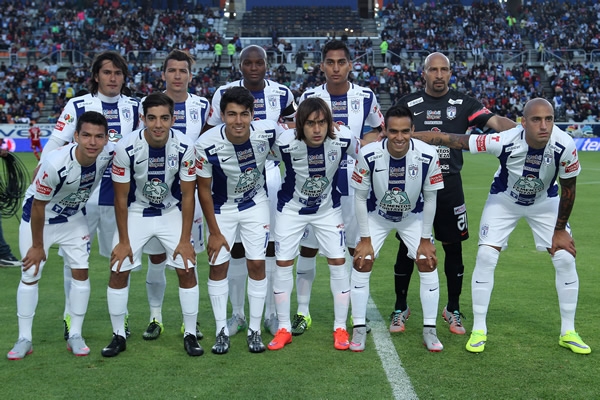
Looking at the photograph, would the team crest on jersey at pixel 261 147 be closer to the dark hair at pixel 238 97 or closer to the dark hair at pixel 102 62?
the dark hair at pixel 238 97

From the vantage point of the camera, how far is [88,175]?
5582 millimetres

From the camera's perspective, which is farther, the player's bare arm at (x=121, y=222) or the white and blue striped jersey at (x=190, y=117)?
the white and blue striped jersey at (x=190, y=117)

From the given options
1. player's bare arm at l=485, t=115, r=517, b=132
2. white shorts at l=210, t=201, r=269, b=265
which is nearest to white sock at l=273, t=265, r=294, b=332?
white shorts at l=210, t=201, r=269, b=265

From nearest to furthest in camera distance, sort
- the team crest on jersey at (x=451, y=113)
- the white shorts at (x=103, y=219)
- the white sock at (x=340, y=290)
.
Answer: the white sock at (x=340, y=290) → the white shorts at (x=103, y=219) → the team crest on jersey at (x=451, y=113)

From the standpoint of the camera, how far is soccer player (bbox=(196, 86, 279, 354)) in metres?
5.68

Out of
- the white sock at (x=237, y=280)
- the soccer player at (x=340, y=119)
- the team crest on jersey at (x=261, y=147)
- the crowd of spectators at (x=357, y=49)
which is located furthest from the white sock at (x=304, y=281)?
the crowd of spectators at (x=357, y=49)

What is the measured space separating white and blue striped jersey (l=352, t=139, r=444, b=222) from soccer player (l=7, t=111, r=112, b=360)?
6.86ft

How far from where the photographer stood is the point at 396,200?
A: 583cm

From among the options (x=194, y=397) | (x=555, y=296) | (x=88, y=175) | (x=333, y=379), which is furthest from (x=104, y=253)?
(x=555, y=296)

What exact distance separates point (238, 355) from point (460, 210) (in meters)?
2.42

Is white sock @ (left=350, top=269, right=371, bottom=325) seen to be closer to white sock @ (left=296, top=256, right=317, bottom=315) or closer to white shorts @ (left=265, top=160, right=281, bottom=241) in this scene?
white sock @ (left=296, top=256, right=317, bottom=315)

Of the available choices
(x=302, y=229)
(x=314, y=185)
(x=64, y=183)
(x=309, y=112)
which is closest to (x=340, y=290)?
(x=302, y=229)

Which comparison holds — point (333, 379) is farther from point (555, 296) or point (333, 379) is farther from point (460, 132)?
point (555, 296)

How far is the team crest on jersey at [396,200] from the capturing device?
5820mm
